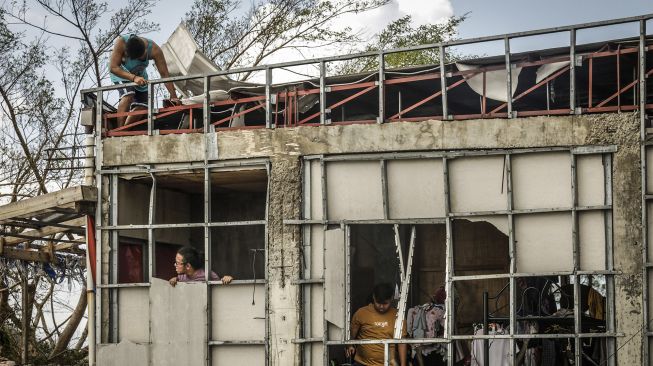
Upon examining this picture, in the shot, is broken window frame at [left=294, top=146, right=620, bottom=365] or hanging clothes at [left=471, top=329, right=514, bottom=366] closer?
broken window frame at [left=294, top=146, right=620, bottom=365]

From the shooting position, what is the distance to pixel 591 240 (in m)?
12.1

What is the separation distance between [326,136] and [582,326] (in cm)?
427

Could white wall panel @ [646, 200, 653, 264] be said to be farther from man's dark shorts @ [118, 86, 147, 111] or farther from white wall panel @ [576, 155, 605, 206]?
man's dark shorts @ [118, 86, 147, 111]

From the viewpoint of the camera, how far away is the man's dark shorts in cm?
1484

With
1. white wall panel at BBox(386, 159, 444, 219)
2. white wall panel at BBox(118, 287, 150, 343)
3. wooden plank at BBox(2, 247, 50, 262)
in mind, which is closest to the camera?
white wall panel at BBox(386, 159, 444, 219)

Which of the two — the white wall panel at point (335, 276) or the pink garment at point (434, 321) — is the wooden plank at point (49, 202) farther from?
the pink garment at point (434, 321)

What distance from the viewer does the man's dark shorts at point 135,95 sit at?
48.7 feet

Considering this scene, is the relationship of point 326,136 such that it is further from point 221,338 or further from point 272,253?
point 221,338

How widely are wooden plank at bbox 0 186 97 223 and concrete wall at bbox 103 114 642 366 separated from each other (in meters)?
0.57

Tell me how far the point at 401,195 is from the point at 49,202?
17.8ft

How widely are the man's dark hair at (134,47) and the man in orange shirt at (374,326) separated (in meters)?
5.34

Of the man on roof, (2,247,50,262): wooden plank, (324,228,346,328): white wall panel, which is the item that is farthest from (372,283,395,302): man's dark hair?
(2,247,50,262): wooden plank

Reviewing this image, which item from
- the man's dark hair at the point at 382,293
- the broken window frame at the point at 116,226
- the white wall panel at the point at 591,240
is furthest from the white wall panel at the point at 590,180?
the broken window frame at the point at 116,226

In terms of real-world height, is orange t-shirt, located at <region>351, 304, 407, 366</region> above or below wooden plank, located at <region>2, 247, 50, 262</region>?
below
